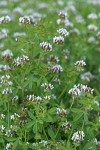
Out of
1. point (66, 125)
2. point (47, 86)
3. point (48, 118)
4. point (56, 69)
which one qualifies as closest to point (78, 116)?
point (66, 125)

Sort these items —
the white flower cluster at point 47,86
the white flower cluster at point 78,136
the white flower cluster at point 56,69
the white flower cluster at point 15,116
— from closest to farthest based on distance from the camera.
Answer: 1. the white flower cluster at point 78,136
2. the white flower cluster at point 15,116
3. the white flower cluster at point 47,86
4. the white flower cluster at point 56,69

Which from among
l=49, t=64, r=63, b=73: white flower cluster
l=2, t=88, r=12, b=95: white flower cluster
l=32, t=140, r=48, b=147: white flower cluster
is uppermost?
l=49, t=64, r=63, b=73: white flower cluster

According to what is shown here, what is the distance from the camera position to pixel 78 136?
2.35 m

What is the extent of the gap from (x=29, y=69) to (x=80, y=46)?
1201 millimetres

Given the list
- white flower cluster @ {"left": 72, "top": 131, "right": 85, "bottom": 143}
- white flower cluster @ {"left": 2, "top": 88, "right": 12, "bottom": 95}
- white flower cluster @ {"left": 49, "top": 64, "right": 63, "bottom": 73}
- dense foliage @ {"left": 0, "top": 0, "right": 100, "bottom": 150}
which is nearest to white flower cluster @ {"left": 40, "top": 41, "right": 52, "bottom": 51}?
dense foliage @ {"left": 0, "top": 0, "right": 100, "bottom": 150}

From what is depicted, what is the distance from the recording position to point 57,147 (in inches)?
91.0

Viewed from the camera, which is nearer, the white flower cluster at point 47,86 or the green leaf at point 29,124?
the green leaf at point 29,124

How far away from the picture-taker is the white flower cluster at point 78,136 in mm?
2333

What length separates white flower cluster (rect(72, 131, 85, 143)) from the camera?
233 centimetres

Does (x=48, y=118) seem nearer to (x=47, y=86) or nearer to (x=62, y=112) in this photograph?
(x=62, y=112)

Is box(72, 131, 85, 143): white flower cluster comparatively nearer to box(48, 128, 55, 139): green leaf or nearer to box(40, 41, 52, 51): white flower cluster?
box(48, 128, 55, 139): green leaf

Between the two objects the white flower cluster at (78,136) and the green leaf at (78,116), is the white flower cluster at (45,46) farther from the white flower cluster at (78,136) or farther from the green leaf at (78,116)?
the white flower cluster at (78,136)

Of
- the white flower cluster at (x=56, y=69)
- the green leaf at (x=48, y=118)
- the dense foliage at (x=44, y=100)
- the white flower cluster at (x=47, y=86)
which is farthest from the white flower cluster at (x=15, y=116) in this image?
the white flower cluster at (x=56, y=69)

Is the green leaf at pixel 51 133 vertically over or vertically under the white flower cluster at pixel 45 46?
under
